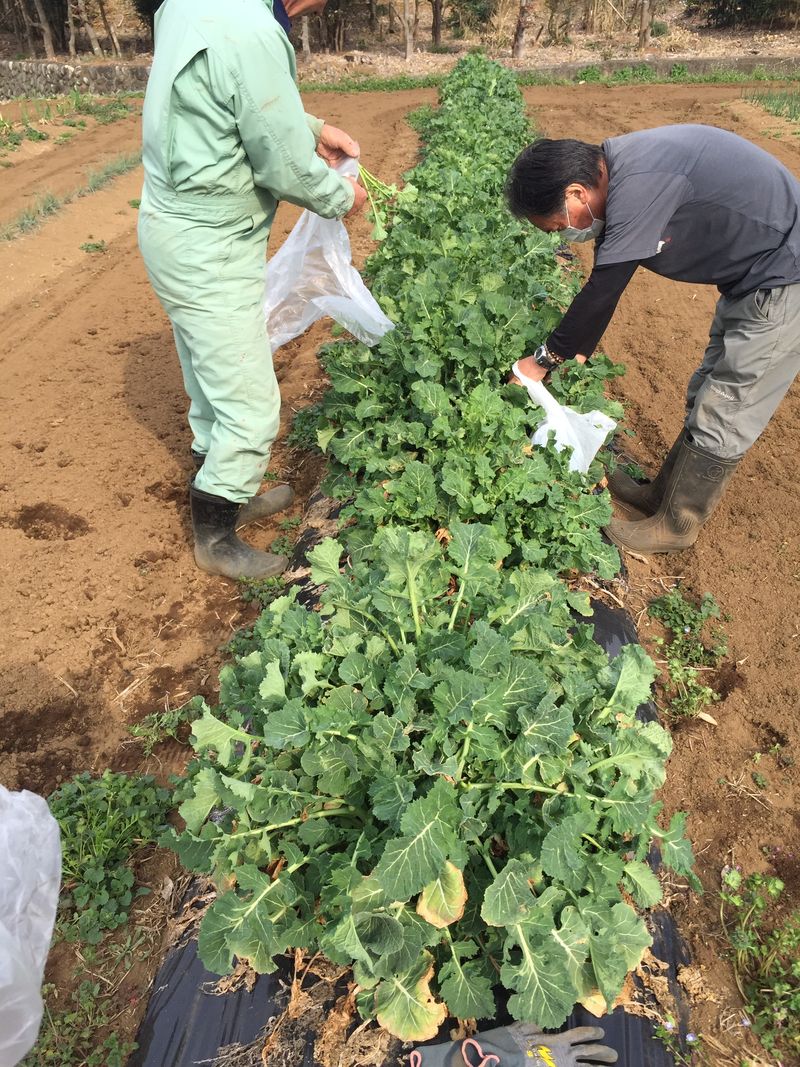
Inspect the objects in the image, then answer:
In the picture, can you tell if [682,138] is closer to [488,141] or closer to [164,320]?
[164,320]

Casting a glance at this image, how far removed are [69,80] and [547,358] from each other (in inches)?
882

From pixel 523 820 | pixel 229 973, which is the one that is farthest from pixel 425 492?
pixel 229 973

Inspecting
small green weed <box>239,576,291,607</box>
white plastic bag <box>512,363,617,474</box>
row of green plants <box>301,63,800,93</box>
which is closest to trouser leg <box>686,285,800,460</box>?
white plastic bag <box>512,363,617,474</box>

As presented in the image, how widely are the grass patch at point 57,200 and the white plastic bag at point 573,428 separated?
6.73 metres

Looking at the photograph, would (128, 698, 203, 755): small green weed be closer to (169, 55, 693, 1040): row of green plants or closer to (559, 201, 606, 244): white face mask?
(169, 55, 693, 1040): row of green plants

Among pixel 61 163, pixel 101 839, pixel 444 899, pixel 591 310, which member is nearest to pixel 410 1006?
pixel 444 899

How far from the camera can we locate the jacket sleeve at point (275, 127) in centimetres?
241

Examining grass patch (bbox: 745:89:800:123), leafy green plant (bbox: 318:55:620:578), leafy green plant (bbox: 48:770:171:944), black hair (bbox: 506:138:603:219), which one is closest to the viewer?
leafy green plant (bbox: 48:770:171:944)

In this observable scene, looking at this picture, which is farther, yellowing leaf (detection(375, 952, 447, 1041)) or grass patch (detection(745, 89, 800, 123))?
grass patch (detection(745, 89, 800, 123))

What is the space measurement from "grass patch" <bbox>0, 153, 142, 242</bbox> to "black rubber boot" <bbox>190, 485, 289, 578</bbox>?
19.0ft

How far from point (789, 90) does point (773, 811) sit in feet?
64.4

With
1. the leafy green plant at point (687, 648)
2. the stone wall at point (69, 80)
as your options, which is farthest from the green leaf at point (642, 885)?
the stone wall at point (69, 80)

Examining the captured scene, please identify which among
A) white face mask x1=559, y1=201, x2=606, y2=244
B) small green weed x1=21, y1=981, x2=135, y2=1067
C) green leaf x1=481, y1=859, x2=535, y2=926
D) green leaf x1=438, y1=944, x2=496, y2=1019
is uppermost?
white face mask x1=559, y1=201, x2=606, y2=244

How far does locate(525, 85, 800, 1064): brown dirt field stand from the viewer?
245cm
